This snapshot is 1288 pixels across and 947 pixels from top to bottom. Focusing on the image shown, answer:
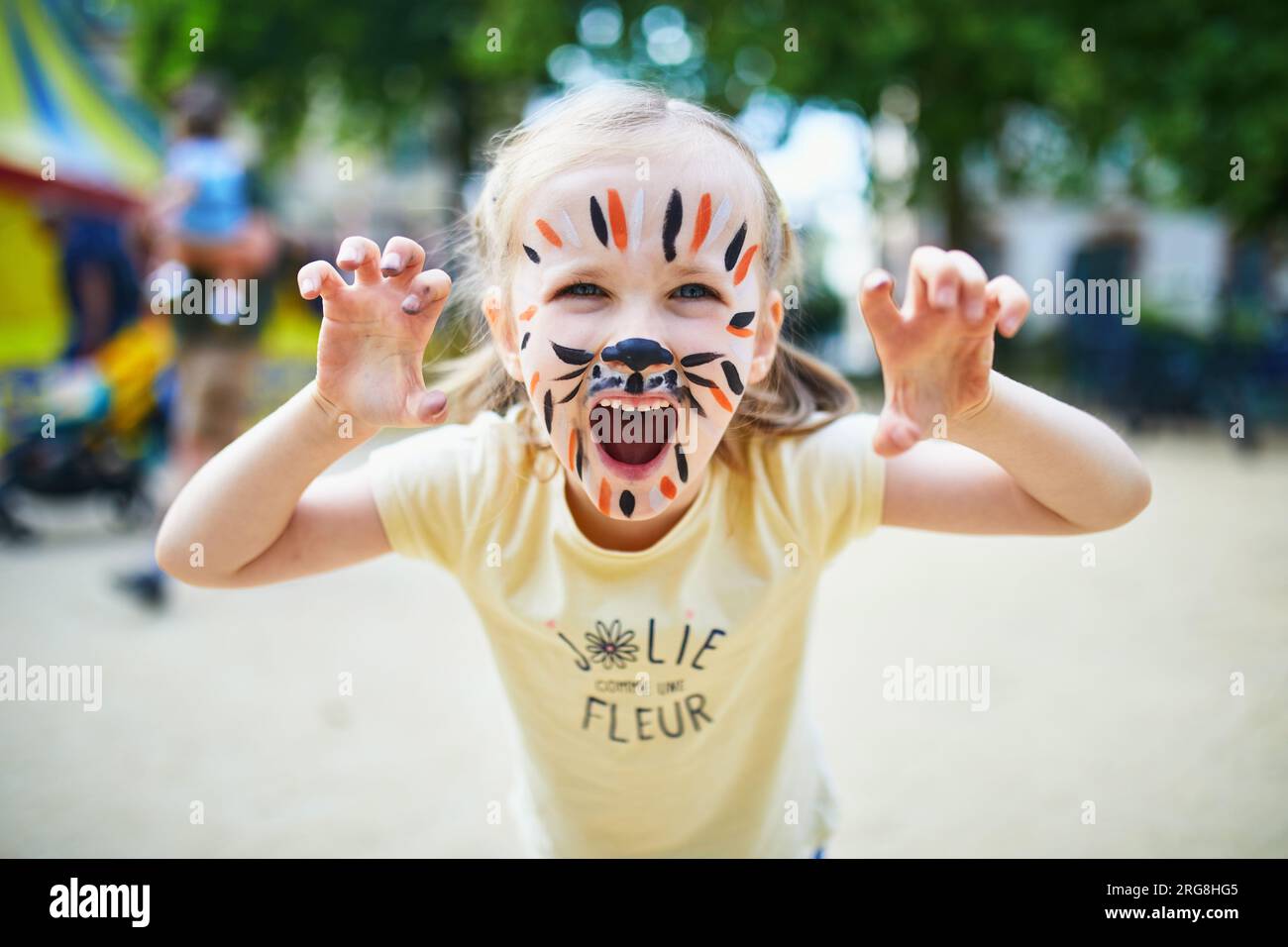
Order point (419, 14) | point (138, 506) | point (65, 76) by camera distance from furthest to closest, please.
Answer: point (419, 14) → point (65, 76) → point (138, 506)

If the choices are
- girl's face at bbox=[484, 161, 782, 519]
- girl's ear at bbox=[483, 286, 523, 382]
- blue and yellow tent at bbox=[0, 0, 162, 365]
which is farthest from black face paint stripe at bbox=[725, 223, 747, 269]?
blue and yellow tent at bbox=[0, 0, 162, 365]

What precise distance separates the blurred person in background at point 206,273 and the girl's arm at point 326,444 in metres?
3.67

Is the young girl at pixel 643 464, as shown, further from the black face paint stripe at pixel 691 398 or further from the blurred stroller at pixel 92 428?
the blurred stroller at pixel 92 428

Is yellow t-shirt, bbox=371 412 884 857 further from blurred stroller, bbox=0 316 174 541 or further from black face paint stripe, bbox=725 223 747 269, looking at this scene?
blurred stroller, bbox=0 316 174 541

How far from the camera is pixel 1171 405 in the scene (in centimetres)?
1070

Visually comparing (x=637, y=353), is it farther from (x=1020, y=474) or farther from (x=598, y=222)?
(x=1020, y=474)

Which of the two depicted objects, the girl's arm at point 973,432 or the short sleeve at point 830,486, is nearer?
the girl's arm at point 973,432

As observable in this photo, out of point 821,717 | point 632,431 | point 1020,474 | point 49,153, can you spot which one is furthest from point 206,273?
point 49,153

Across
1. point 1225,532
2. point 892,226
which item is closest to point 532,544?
point 1225,532

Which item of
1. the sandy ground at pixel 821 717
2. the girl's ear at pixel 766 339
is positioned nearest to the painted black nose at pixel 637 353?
the girl's ear at pixel 766 339

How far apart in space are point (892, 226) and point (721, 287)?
15637 mm

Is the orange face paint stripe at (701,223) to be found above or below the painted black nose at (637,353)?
above

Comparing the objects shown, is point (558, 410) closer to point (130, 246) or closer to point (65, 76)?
point (130, 246)

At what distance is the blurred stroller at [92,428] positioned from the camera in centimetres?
652
